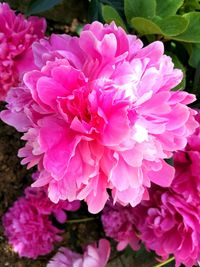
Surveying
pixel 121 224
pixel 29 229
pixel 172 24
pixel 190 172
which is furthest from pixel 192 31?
pixel 29 229

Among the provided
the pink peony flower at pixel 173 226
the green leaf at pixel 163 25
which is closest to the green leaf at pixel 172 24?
the green leaf at pixel 163 25

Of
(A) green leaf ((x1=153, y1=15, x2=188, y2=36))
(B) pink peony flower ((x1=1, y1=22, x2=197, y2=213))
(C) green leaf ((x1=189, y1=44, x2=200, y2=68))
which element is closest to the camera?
(B) pink peony flower ((x1=1, y1=22, x2=197, y2=213))

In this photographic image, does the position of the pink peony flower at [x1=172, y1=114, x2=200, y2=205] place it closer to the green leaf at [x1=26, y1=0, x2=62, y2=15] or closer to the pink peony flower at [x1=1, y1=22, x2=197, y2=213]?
the pink peony flower at [x1=1, y1=22, x2=197, y2=213]

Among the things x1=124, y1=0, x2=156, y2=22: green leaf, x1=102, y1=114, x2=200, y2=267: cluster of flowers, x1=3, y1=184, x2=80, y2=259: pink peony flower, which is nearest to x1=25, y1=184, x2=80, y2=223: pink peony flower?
x1=3, y1=184, x2=80, y2=259: pink peony flower

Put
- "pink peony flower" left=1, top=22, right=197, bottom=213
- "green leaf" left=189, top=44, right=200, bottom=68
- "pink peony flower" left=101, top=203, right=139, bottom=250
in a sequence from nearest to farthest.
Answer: "pink peony flower" left=1, top=22, right=197, bottom=213 → "green leaf" left=189, top=44, right=200, bottom=68 → "pink peony flower" left=101, top=203, right=139, bottom=250

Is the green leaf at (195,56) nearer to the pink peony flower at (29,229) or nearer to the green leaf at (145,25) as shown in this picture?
the green leaf at (145,25)

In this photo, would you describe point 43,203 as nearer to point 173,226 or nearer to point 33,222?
point 33,222
